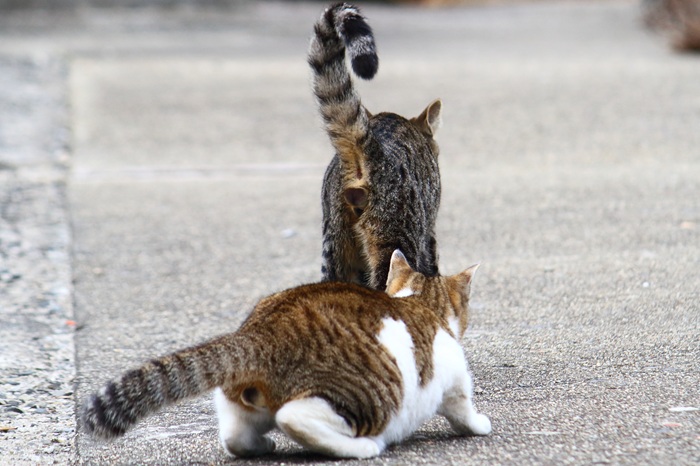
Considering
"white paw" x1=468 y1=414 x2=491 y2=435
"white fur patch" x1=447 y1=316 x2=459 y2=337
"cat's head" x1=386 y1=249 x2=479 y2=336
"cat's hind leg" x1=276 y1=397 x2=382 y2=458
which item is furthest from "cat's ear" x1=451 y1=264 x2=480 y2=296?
"cat's hind leg" x1=276 y1=397 x2=382 y2=458

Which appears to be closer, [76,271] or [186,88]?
[76,271]

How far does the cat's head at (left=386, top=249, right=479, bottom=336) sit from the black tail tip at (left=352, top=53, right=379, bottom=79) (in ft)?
2.65

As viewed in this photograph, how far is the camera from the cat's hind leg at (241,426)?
3598 mm

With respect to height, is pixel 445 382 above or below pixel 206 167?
above

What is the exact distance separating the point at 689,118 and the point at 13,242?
6431mm

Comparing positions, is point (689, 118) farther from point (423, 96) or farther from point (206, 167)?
point (206, 167)

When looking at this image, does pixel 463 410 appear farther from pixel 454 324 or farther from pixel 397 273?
pixel 397 273

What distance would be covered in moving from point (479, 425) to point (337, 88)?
1.78 meters

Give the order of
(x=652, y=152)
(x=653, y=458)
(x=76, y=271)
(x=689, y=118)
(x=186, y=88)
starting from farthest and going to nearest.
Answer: (x=186, y=88) < (x=689, y=118) < (x=652, y=152) < (x=76, y=271) < (x=653, y=458)

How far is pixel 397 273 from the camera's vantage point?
436cm

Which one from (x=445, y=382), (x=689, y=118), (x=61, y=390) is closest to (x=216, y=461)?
(x=445, y=382)

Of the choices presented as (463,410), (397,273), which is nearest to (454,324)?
(397,273)

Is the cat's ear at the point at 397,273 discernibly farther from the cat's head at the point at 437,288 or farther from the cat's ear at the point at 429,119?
the cat's ear at the point at 429,119

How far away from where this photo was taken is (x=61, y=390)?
4.70 meters
